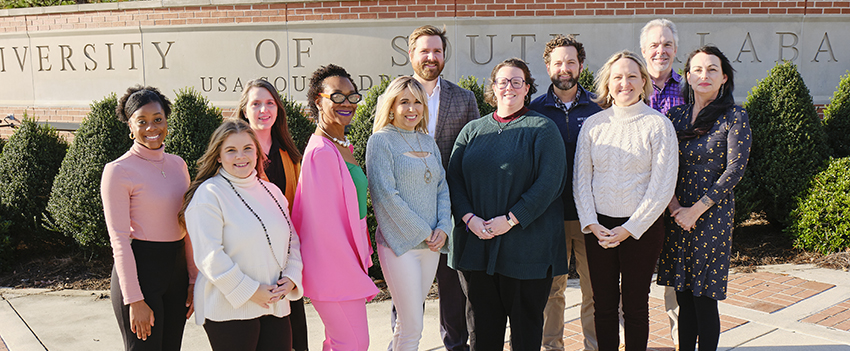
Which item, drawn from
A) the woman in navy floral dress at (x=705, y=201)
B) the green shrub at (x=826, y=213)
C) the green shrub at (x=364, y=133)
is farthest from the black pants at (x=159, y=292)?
the green shrub at (x=826, y=213)

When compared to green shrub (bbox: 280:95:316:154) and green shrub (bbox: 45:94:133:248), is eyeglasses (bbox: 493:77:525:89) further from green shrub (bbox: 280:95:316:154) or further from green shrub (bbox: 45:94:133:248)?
green shrub (bbox: 45:94:133:248)

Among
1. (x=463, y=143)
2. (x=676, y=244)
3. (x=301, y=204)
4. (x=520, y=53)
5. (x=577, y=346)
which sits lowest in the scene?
(x=577, y=346)

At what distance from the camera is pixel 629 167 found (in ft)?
10.2

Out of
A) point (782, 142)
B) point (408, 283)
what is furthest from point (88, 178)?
point (782, 142)

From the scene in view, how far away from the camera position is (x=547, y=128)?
3117 mm

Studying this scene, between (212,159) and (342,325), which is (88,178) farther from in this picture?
(342,325)

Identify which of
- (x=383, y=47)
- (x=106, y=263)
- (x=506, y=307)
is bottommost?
→ (x=106, y=263)

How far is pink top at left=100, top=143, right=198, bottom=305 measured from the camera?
2543 millimetres

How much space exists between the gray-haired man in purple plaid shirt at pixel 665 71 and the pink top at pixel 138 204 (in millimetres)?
2998

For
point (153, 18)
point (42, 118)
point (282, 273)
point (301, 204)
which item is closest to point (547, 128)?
point (301, 204)

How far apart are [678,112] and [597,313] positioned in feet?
4.30

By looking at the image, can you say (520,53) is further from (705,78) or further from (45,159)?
(45,159)

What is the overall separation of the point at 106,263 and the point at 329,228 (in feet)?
14.8

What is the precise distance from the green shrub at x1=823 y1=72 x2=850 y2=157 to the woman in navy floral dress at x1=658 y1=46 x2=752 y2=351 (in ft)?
12.3
